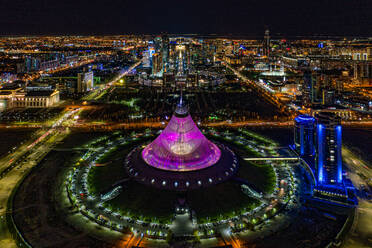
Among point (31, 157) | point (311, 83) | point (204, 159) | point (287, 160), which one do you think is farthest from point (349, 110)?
point (31, 157)

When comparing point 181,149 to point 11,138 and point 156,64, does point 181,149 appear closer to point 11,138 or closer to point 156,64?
point 11,138

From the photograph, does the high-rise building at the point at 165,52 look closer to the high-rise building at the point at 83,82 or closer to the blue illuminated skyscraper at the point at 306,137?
the high-rise building at the point at 83,82

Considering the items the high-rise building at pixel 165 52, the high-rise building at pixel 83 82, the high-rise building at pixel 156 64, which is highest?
the high-rise building at pixel 165 52

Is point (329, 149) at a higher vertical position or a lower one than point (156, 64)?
lower

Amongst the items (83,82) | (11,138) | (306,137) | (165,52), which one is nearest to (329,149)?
(306,137)

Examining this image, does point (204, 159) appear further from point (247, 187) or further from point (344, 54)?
point (344, 54)

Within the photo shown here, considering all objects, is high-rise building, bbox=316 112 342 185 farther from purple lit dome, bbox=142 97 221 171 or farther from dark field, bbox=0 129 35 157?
dark field, bbox=0 129 35 157

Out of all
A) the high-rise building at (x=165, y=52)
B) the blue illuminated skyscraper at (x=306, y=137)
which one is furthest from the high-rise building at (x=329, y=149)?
the high-rise building at (x=165, y=52)

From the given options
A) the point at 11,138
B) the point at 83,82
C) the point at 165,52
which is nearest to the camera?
the point at 11,138
